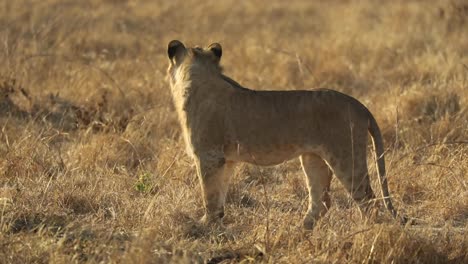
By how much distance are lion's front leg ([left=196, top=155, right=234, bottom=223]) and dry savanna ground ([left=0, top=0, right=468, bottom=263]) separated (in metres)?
0.16

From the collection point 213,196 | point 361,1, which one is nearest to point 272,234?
point 213,196

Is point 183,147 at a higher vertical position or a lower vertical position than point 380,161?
lower

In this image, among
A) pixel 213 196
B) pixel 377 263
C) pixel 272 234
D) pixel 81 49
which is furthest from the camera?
pixel 81 49

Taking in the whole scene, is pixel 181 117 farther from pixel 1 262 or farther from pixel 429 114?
pixel 429 114

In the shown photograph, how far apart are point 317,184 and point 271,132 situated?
565mm

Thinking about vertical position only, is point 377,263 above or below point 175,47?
below

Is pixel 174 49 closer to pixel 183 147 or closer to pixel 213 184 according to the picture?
pixel 213 184

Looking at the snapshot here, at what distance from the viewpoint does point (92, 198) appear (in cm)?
639

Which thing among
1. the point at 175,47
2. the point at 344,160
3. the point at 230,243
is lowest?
the point at 230,243

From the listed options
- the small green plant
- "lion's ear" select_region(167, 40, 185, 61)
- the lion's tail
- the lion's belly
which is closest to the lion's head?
"lion's ear" select_region(167, 40, 185, 61)

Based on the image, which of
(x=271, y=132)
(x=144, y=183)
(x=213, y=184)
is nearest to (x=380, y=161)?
(x=271, y=132)

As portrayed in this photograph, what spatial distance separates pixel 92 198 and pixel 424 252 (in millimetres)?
2458

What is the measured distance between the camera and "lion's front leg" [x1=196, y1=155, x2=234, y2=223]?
5.90 meters

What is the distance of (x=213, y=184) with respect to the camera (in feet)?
19.6
